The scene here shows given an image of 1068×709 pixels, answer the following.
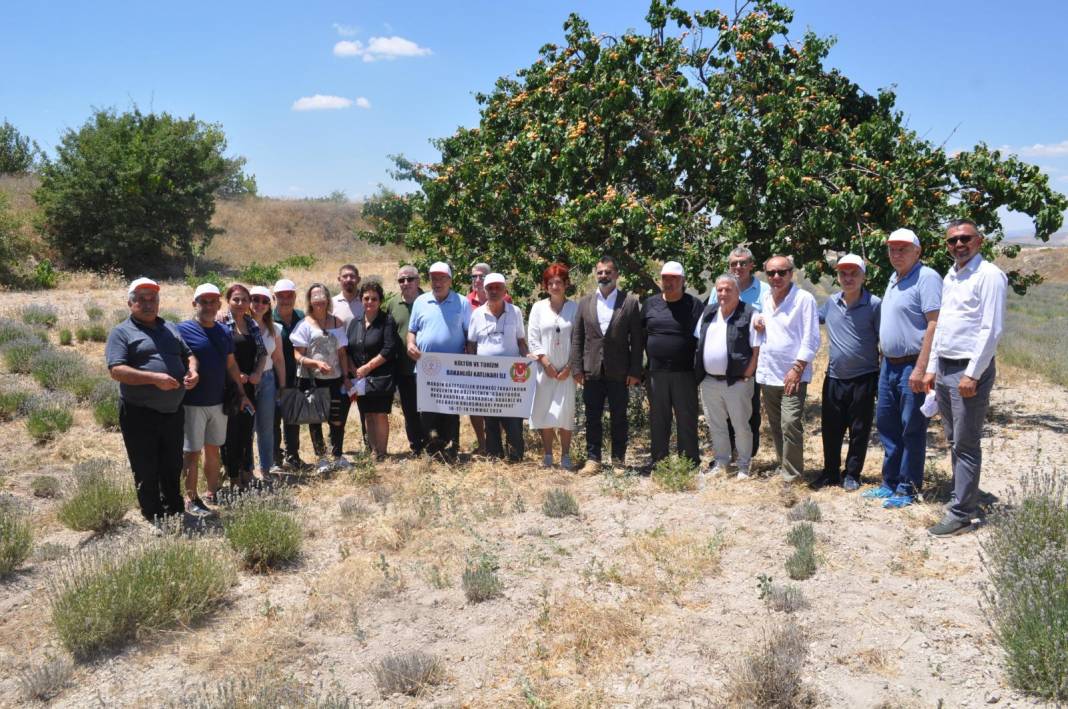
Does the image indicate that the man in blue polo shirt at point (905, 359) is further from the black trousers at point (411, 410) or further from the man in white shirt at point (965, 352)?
the black trousers at point (411, 410)

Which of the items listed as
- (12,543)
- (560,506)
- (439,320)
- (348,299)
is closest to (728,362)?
(560,506)

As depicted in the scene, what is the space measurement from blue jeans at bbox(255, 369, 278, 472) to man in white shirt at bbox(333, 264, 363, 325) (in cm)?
98

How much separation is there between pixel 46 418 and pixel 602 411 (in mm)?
6781

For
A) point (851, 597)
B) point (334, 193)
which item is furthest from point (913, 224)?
point (334, 193)

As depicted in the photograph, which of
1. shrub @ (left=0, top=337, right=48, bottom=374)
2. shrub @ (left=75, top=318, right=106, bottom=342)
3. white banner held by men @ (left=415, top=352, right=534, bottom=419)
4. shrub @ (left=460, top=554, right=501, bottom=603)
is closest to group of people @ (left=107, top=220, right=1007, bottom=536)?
white banner held by men @ (left=415, top=352, right=534, bottom=419)

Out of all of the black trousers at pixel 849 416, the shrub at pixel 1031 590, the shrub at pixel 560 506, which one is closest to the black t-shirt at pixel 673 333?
the black trousers at pixel 849 416

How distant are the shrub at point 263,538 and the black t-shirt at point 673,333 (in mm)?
3573

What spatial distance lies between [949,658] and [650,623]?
5.31ft

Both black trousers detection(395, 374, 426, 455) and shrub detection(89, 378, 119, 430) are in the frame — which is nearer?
black trousers detection(395, 374, 426, 455)

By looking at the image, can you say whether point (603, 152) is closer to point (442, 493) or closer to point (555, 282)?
point (555, 282)

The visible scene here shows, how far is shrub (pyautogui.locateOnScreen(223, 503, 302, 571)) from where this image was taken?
5.76 meters

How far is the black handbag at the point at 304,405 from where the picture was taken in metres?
7.70

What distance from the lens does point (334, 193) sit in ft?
204

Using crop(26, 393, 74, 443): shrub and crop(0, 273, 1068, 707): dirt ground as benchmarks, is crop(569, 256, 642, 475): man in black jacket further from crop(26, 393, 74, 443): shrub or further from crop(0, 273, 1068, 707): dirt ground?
crop(26, 393, 74, 443): shrub
